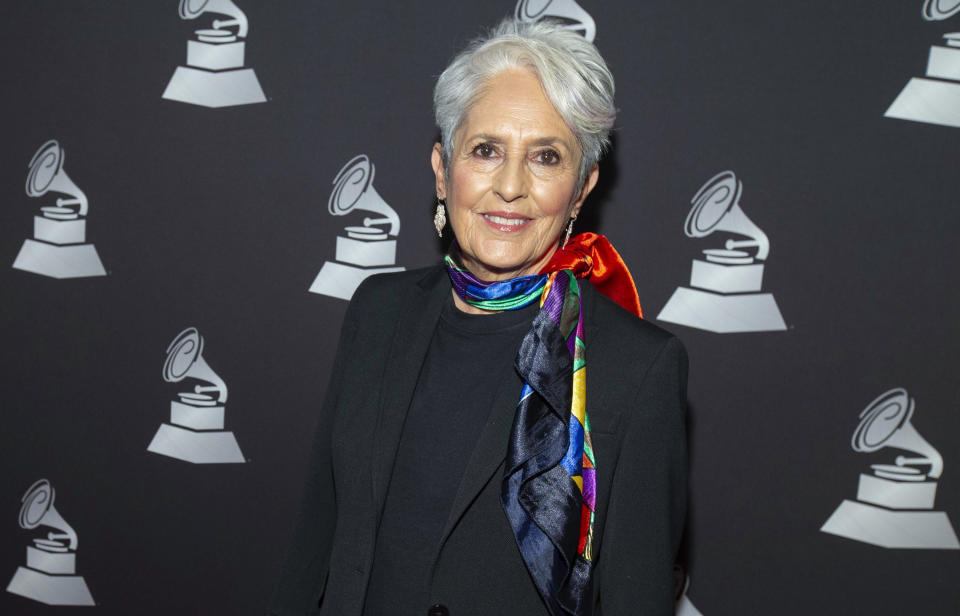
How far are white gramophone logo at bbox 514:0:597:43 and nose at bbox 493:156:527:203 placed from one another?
76 centimetres

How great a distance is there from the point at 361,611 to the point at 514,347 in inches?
21.9

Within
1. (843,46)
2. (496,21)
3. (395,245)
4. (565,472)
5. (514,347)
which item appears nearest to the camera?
(565,472)

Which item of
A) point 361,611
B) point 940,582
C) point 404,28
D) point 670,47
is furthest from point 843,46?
point 361,611

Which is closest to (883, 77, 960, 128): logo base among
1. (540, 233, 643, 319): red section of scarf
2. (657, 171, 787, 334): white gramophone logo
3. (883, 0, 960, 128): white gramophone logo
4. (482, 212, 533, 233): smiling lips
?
(883, 0, 960, 128): white gramophone logo

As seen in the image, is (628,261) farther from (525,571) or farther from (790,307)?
(525,571)

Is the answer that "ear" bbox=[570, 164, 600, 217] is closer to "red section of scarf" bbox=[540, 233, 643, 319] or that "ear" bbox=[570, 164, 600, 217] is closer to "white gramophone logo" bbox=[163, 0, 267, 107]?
"red section of scarf" bbox=[540, 233, 643, 319]

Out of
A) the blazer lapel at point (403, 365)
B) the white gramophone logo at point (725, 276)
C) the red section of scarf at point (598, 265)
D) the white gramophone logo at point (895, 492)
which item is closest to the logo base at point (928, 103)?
the white gramophone logo at point (725, 276)

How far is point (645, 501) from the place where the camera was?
139 cm

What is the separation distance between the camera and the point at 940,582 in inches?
83.7

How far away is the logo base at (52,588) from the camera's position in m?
2.55

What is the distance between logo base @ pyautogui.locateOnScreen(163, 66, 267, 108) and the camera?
7.41ft

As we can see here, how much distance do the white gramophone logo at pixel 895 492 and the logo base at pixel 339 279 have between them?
1.36m

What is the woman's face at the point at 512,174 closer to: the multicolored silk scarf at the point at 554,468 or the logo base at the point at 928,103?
the multicolored silk scarf at the point at 554,468

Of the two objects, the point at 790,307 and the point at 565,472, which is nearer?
the point at 565,472
